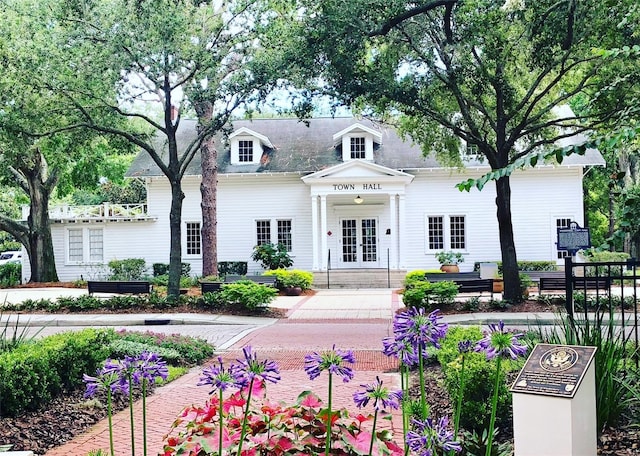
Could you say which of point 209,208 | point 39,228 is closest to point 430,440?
point 209,208

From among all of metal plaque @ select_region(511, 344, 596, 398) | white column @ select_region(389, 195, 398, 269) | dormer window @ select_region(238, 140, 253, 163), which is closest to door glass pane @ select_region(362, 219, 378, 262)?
white column @ select_region(389, 195, 398, 269)

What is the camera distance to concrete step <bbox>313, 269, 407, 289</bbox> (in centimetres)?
2748

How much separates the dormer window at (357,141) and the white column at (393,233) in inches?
119

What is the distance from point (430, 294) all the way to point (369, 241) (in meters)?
13.8

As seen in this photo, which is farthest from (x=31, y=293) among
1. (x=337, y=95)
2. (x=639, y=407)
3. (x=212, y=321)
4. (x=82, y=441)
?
(x=639, y=407)

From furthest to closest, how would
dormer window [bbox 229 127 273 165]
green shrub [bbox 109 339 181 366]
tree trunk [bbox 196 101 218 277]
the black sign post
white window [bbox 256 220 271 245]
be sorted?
dormer window [bbox 229 127 273 165] → white window [bbox 256 220 271 245] → tree trunk [bbox 196 101 218 277] → the black sign post → green shrub [bbox 109 339 181 366]

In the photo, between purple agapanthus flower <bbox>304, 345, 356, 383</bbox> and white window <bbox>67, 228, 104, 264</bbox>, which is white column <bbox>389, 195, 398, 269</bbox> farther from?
purple agapanthus flower <bbox>304, 345, 356, 383</bbox>

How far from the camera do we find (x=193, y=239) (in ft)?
104

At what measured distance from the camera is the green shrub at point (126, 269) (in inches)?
1188

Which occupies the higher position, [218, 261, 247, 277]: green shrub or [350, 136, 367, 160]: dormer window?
[350, 136, 367, 160]: dormer window

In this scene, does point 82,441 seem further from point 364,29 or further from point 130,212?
point 130,212

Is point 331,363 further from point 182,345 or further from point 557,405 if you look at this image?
point 182,345

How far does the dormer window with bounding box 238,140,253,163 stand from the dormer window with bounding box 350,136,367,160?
16.7 ft

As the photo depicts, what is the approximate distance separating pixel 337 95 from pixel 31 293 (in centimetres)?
1619
